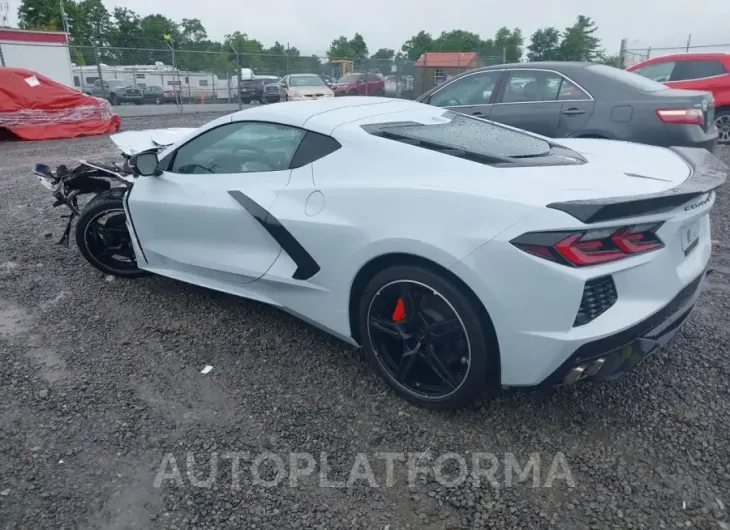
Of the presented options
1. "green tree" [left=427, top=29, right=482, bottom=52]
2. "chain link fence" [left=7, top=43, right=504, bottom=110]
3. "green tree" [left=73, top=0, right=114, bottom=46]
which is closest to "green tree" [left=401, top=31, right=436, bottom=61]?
"green tree" [left=427, top=29, right=482, bottom=52]

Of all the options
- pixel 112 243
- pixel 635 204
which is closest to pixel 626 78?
pixel 635 204

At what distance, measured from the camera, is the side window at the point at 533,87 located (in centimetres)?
621

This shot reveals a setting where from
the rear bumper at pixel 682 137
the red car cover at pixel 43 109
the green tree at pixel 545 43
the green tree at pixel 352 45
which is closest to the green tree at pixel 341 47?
the green tree at pixel 352 45

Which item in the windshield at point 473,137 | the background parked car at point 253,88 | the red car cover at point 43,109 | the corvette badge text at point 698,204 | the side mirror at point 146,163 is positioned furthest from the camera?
the background parked car at point 253,88

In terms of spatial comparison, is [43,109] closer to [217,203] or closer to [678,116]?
[217,203]

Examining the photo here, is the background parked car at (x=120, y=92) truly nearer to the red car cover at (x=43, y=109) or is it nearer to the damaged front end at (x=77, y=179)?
the red car cover at (x=43, y=109)

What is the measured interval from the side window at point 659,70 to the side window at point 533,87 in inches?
201

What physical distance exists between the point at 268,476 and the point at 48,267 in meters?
3.42

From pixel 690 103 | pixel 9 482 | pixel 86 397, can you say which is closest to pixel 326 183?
pixel 86 397

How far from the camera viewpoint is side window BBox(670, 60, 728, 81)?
9.85 m

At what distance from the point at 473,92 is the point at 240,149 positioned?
426cm

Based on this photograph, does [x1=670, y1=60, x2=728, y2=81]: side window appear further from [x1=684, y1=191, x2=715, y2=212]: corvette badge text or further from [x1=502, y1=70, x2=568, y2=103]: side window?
[x1=684, y1=191, x2=715, y2=212]: corvette badge text

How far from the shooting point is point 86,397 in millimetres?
2910

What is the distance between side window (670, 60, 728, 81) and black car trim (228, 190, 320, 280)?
993 cm
